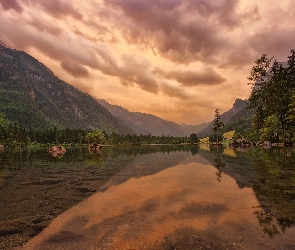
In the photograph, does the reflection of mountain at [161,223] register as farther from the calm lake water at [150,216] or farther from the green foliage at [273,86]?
the green foliage at [273,86]

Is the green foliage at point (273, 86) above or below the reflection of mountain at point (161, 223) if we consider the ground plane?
above

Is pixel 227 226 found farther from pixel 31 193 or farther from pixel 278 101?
pixel 278 101

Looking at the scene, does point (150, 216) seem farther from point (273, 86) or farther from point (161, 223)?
point (273, 86)

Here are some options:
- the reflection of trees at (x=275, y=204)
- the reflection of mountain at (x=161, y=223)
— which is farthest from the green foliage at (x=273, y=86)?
the reflection of mountain at (x=161, y=223)

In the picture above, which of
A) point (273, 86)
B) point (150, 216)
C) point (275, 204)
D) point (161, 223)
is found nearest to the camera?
point (161, 223)

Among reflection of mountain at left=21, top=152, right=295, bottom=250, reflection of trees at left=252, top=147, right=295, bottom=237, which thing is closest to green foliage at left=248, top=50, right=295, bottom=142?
reflection of trees at left=252, top=147, right=295, bottom=237

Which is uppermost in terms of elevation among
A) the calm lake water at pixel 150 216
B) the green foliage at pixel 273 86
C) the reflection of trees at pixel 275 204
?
the green foliage at pixel 273 86

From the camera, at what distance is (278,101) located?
66.4 m

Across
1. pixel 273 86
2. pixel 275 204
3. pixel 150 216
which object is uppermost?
pixel 273 86

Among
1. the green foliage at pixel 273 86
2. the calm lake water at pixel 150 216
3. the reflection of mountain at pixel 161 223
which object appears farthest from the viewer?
the green foliage at pixel 273 86

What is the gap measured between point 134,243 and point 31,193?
12.7 meters

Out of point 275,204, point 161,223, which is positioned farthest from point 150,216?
point 275,204

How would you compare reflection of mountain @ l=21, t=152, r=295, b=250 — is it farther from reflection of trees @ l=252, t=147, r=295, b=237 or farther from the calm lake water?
reflection of trees @ l=252, t=147, r=295, b=237

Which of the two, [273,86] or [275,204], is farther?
[273,86]
